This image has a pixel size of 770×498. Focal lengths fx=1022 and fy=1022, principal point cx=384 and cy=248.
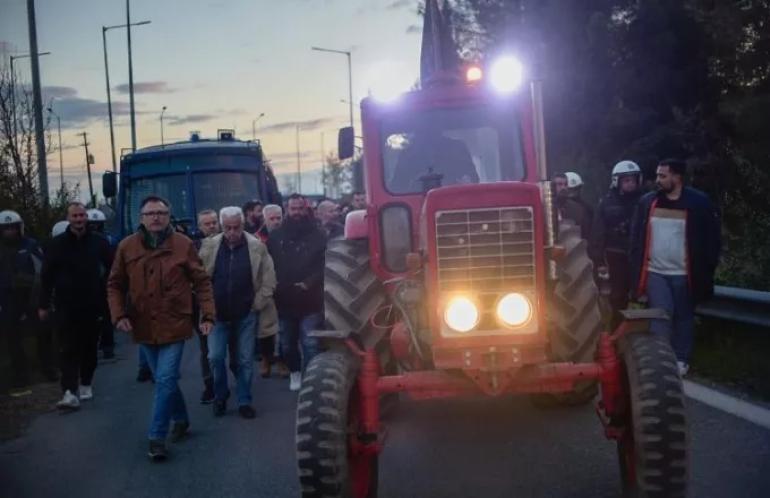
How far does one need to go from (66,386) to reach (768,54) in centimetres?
1927

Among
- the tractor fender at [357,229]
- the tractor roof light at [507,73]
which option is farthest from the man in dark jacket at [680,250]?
the tractor fender at [357,229]

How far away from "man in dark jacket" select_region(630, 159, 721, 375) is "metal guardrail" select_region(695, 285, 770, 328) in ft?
1.60

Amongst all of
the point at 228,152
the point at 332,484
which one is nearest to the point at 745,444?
the point at 332,484

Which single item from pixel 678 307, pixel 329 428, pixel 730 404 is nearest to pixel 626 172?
pixel 678 307

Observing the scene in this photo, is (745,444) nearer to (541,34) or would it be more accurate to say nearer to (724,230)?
(724,230)

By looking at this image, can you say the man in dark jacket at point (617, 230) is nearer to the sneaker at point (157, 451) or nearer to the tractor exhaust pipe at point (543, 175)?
the tractor exhaust pipe at point (543, 175)

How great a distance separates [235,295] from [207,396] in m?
1.26

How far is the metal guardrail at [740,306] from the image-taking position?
27.9 feet

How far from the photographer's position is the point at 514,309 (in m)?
5.41

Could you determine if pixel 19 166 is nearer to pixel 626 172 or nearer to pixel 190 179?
pixel 190 179

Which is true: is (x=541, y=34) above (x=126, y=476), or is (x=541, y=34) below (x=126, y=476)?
above

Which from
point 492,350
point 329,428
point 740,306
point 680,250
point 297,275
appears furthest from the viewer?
point 297,275

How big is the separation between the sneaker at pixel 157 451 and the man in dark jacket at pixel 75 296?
255cm

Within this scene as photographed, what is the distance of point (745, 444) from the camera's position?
6.55 m
